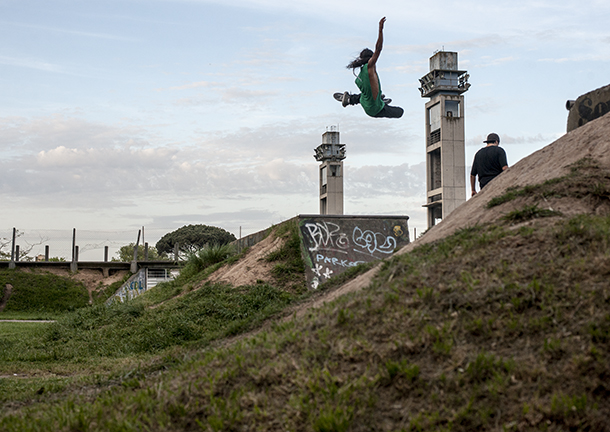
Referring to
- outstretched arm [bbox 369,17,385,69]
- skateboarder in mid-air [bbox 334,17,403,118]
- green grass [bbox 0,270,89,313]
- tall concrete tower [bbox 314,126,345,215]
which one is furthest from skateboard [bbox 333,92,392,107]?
tall concrete tower [bbox 314,126,345,215]

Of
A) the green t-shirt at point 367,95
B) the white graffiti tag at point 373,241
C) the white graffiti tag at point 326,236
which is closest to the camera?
the green t-shirt at point 367,95

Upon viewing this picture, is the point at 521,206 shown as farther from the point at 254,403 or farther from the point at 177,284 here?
the point at 177,284

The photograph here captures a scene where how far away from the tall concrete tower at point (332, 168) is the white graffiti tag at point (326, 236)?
3264 cm

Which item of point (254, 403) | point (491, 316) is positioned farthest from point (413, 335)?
point (254, 403)

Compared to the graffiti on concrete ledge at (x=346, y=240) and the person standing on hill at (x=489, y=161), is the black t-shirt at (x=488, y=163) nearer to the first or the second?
the person standing on hill at (x=489, y=161)

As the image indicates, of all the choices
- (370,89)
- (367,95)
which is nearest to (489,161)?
(370,89)

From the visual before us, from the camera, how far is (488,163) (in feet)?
30.5

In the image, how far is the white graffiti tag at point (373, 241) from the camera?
43.6 feet

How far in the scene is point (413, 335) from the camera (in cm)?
393

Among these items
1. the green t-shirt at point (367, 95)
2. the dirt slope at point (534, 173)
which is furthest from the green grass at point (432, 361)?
the green t-shirt at point (367, 95)

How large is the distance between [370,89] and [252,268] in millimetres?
4954

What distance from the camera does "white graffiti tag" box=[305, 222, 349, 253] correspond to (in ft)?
42.8

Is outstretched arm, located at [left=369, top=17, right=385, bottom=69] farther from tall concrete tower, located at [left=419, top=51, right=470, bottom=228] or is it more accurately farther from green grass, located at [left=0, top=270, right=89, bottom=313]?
green grass, located at [left=0, top=270, right=89, bottom=313]

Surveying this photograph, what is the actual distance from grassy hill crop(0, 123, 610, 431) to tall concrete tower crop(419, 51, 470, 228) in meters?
25.5
